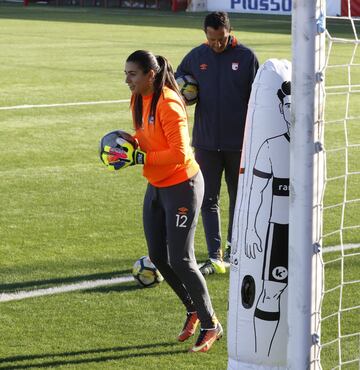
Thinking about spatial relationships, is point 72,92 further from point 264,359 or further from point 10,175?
point 264,359

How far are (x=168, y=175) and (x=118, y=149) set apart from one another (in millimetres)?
385

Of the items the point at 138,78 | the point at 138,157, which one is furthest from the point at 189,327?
the point at 138,78

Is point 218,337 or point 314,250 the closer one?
point 314,250

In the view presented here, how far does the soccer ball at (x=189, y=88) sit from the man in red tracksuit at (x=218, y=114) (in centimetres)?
4

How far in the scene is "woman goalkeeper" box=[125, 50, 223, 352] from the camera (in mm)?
6852

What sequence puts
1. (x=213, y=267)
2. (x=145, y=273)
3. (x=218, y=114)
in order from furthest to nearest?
(x=218, y=114), (x=213, y=267), (x=145, y=273)

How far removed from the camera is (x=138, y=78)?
6883 mm

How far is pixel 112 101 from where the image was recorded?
62.4 ft

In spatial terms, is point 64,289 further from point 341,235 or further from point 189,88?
point 341,235

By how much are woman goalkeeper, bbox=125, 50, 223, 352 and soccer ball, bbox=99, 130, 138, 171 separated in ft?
0.21

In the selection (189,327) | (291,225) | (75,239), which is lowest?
(189,327)

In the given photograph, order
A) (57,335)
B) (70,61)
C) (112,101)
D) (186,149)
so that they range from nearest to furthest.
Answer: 1. (186,149)
2. (57,335)
3. (112,101)
4. (70,61)

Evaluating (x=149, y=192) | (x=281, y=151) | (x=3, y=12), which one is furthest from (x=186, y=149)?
(x=3, y=12)

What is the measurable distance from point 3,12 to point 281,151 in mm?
44554
